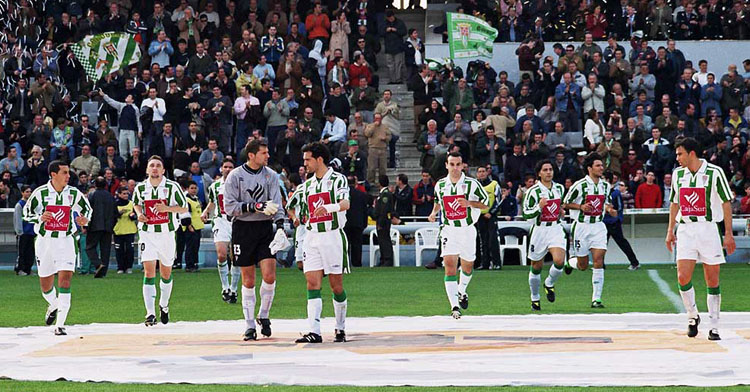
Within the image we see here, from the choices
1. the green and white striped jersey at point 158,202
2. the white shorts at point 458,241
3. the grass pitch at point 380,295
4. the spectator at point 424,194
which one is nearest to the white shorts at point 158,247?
the green and white striped jersey at point 158,202

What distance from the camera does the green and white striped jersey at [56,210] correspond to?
49.8 feet

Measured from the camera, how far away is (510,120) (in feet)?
98.8

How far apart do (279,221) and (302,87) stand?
17.3 metres

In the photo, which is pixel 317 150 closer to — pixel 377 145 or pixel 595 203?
pixel 595 203

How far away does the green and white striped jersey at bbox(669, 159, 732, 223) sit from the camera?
512 inches

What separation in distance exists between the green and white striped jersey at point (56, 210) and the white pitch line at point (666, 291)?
27.8 ft

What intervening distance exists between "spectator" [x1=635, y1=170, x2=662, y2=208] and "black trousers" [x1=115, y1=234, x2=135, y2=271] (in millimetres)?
12199

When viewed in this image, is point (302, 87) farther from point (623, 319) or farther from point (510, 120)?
point (623, 319)

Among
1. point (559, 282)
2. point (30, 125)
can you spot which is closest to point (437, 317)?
point (559, 282)

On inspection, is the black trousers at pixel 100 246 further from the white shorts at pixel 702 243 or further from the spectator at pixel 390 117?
the white shorts at pixel 702 243

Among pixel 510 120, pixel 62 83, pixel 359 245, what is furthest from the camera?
pixel 62 83

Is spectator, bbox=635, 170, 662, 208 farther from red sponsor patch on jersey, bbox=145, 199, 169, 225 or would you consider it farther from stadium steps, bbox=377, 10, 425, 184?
red sponsor patch on jersey, bbox=145, 199, 169, 225

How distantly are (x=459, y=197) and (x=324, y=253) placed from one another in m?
3.87

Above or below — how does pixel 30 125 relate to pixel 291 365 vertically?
above
